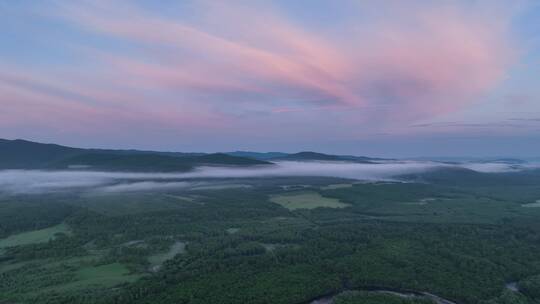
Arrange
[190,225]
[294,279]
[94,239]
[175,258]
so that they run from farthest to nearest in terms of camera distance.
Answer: [190,225] < [94,239] < [175,258] < [294,279]

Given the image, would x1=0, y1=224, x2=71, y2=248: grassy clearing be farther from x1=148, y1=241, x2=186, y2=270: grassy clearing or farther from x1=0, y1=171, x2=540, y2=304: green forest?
x1=148, y1=241, x2=186, y2=270: grassy clearing

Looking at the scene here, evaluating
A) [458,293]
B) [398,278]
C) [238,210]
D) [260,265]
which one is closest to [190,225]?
[238,210]

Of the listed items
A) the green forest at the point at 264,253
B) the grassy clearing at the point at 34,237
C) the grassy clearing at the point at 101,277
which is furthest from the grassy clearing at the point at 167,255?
the grassy clearing at the point at 34,237

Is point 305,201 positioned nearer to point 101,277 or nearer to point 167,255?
point 167,255

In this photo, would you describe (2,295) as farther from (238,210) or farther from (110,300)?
(238,210)

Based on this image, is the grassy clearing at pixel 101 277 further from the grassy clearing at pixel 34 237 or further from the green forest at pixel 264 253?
the grassy clearing at pixel 34 237

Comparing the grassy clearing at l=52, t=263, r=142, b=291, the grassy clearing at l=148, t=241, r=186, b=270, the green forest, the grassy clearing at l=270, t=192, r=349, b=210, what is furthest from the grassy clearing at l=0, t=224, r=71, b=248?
the grassy clearing at l=270, t=192, r=349, b=210

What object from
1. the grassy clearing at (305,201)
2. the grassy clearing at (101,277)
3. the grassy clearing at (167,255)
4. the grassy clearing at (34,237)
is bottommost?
the grassy clearing at (101,277)
